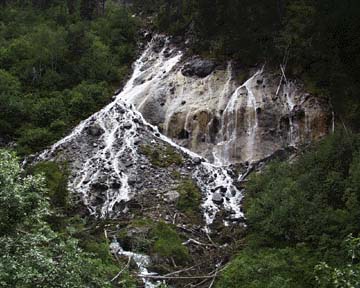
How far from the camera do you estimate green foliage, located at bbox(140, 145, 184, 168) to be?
73.9ft

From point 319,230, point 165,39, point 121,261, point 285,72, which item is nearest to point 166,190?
point 121,261

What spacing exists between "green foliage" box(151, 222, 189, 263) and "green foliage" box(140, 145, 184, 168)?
5391 mm

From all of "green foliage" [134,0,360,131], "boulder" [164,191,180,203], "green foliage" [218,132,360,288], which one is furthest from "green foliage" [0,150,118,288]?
"green foliage" [134,0,360,131]

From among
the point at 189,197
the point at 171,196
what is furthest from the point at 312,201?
the point at 171,196

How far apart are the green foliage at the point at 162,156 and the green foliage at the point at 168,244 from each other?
5.39 meters

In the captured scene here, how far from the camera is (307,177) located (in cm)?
1653

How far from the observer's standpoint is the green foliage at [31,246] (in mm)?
9305

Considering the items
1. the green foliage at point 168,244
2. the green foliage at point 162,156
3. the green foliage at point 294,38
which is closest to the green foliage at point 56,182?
the green foliage at point 162,156

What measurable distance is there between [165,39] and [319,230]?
20801 millimetres

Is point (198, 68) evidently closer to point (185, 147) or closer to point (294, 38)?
point (294, 38)

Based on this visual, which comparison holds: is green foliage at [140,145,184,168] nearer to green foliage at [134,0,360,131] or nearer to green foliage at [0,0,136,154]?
green foliage at [0,0,136,154]

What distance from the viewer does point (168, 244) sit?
16359 millimetres

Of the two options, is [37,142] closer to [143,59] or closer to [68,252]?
[143,59]

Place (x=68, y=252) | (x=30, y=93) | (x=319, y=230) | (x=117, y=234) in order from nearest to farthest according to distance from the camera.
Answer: (x=68, y=252) → (x=319, y=230) → (x=117, y=234) → (x=30, y=93)
